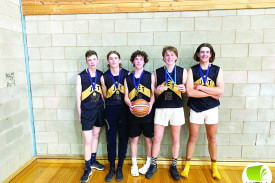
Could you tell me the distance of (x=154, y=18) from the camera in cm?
257

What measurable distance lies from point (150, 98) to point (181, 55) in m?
0.76

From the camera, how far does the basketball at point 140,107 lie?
2.18 meters

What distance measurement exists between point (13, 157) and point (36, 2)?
2079mm

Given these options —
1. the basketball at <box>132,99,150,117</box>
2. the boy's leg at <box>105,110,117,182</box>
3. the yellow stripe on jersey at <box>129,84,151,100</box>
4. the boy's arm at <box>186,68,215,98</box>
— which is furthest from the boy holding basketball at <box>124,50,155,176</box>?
the boy's arm at <box>186,68,215,98</box>

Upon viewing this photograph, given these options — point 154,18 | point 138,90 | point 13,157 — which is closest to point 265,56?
point 154,18

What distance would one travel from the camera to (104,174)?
2.55 m

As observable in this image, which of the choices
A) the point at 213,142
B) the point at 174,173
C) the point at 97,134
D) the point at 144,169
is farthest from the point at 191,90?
the point at 97,134

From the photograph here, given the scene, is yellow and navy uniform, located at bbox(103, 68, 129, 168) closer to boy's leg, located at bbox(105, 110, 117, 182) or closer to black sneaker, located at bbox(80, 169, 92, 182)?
boy's leg, located at bbox(105, 110, 117, 182)

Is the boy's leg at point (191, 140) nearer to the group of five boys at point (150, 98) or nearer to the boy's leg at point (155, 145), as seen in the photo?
the group of five boys at point (150, 98)

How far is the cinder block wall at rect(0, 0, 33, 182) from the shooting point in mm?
2303

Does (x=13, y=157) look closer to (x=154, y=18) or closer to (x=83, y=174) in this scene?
(x=83, y=174)

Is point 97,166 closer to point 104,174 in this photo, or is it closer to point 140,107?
point 104,174

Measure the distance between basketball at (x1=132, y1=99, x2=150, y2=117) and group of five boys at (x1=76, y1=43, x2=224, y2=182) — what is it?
0.11 meters

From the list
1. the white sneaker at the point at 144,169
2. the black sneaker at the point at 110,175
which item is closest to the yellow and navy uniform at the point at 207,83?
the white sneaker at the point at 144,169
